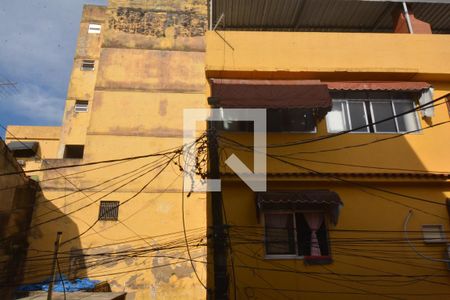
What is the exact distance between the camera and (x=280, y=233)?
879 cm

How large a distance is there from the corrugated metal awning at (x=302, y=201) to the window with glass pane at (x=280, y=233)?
0.29 meters

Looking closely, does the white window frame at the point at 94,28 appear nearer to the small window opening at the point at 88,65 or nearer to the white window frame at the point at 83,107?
the small window opening at the point at 88,65

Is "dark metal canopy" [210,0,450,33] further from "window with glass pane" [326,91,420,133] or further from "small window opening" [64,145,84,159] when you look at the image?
"small window opening" [64,145,84,159]

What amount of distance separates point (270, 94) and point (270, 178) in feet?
7.51

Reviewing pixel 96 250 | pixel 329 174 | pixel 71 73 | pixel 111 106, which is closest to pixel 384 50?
pixel 329 174

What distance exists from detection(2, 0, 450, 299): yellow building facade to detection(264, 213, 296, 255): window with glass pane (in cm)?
4

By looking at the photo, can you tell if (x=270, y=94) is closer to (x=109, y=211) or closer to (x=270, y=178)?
(x=270, y=178)

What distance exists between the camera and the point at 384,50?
10.5 meters

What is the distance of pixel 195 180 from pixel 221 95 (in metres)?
2.57

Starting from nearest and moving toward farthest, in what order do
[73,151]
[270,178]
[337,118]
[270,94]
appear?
1. [270,178]
2. [270,94]
3. [337,118]
4. [73,151]

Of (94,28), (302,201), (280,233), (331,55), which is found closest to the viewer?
(302,201)

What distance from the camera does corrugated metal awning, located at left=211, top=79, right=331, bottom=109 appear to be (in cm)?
895

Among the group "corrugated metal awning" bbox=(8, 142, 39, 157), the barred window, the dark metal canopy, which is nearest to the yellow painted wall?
the dark metal canopy

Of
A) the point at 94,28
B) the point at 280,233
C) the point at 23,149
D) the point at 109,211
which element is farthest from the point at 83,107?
the point at 280,233
